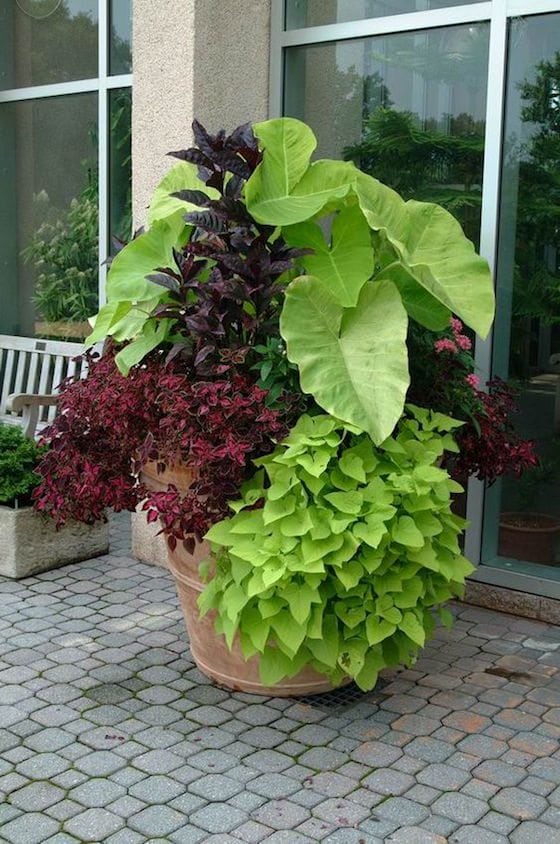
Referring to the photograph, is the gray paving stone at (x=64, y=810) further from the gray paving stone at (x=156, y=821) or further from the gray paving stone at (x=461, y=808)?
the gray paving stone at (x=461, y=808)

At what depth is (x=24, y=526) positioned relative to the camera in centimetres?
464

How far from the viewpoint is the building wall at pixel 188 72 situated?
4469 millimetres

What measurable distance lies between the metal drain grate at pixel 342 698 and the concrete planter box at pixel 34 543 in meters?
1.65

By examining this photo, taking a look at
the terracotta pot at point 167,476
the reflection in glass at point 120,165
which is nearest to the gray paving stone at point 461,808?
the terracotta pot at point 167,476

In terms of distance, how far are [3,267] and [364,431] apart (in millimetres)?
4110

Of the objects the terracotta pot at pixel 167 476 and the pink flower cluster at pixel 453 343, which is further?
the pink flower cluster at pixel 453 343

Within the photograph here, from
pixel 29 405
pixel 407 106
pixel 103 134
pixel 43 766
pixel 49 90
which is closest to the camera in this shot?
pixel 43 766

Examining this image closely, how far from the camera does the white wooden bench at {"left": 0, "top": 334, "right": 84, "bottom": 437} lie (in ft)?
18.7

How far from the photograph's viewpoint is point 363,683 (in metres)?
3.26

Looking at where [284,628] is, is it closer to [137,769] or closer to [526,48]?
[137,769]

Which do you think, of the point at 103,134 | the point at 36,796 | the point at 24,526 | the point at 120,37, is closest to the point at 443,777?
the point at 36,796

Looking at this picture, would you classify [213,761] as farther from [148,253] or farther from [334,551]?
[148,253]

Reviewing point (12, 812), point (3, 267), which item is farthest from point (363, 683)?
point (3, 267)

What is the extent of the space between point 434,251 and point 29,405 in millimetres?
2438
